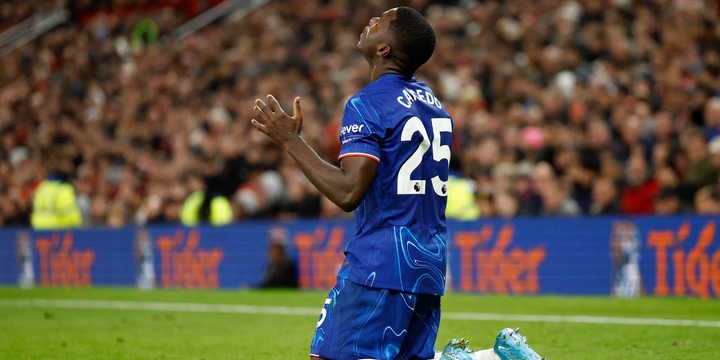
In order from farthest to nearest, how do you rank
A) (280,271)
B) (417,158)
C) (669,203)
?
1. (280,271)
2. (669,203)
3. (417,158)

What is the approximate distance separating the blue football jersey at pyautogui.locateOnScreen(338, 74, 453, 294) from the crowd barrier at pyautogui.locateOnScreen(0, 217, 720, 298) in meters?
8.62

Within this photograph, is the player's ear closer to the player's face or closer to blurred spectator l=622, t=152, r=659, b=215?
the player's face

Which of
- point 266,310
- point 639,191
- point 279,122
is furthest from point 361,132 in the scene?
point 639,191

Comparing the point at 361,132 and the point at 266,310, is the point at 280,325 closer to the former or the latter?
the point at 266,310

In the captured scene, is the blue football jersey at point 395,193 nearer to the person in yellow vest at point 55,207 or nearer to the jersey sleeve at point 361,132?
the jersey sleeve at point 361,132

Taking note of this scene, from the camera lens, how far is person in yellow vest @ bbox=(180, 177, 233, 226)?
18109 mm

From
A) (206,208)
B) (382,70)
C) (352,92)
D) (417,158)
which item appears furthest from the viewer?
(352,92)

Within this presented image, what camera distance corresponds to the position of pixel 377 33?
5148mm

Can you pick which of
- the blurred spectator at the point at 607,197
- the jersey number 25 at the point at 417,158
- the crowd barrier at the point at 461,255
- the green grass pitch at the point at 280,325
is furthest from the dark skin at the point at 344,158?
the blurred spectator at the point at 607,197

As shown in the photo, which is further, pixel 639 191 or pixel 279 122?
pixel 639 191

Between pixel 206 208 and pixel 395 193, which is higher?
pixel 206 208

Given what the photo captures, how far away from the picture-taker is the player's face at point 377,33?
5.13 m

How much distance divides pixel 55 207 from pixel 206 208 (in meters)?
3.93

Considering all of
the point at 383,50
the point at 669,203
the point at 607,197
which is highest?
the point at 383,50
